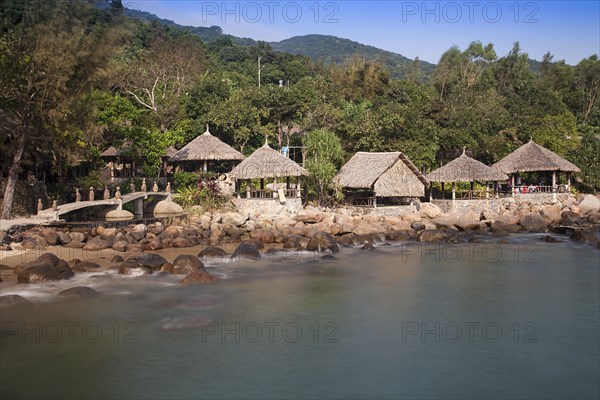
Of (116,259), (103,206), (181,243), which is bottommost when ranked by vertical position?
(116,259)

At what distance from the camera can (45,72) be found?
23.7m

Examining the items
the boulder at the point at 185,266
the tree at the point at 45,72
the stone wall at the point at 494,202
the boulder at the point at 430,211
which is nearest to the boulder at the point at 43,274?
the boulder at the point at 185,266

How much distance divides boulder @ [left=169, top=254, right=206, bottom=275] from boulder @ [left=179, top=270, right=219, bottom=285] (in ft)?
2.47

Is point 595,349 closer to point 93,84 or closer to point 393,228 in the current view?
point 393,228

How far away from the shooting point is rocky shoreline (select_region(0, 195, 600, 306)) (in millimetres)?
19734

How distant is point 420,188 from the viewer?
33.0 m

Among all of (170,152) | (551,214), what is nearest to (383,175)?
(551,214)

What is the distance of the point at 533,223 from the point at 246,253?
51.8 ft

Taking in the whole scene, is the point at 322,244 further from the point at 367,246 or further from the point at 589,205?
the point at 589,205

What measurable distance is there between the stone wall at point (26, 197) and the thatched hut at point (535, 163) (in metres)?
25.4

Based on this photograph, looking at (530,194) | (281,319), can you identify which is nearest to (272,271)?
(281,319)

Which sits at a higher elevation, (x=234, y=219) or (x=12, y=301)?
(x=234, y=219)

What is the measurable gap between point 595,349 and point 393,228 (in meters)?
14.9

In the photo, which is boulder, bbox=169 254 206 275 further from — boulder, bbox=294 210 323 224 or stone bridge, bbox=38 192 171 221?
boulder, bbox=294 210 323 224
